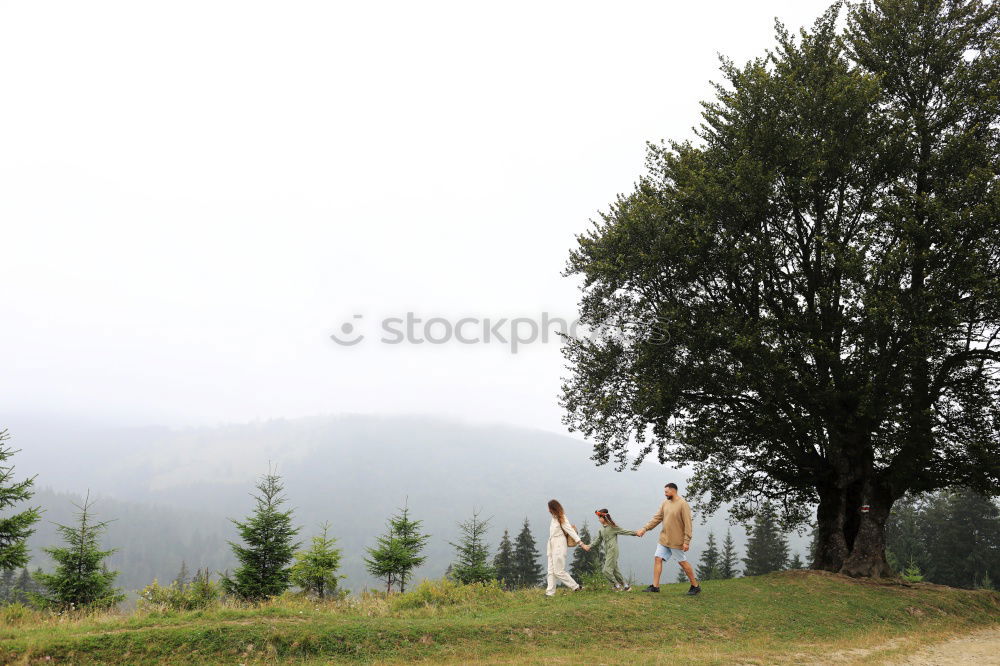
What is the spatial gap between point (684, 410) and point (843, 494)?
244 inches

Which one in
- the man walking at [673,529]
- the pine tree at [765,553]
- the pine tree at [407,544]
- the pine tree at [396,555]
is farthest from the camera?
the pine tree at [765,553]

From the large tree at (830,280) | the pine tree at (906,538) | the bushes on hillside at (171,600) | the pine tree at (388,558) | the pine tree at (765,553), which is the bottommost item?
the pine tree at (765,553)

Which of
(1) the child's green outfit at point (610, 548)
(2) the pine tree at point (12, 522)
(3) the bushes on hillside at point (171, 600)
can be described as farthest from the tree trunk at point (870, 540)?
(2) the pine tree at point (12, 522)

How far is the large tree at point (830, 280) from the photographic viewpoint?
671 inches

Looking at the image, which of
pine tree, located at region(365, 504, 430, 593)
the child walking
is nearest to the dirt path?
the child walking

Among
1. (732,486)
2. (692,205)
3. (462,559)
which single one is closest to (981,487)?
(732,486)

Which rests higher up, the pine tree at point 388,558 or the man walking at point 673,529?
the man walking at point 673,529

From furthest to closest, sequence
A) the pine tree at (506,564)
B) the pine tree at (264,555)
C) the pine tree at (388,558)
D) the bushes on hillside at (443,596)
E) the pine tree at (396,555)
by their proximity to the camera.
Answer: the pine tree at (506,564)
the pine tree at (396,555)
the pine tree at (388,558)
the pine tree at (264,555)
the bushes on hillside at (443,596)

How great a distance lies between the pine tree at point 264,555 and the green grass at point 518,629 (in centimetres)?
1327

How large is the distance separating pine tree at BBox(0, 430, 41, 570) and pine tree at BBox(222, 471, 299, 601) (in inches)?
300

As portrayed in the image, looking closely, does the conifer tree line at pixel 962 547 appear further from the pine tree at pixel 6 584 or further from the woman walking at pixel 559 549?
the pine tree at pixel 6 584

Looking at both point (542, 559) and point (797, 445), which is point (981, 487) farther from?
point (542, 559)

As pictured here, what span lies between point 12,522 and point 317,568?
11221mm

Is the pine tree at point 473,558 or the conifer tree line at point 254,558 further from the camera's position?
the pine tree at point 473,558
